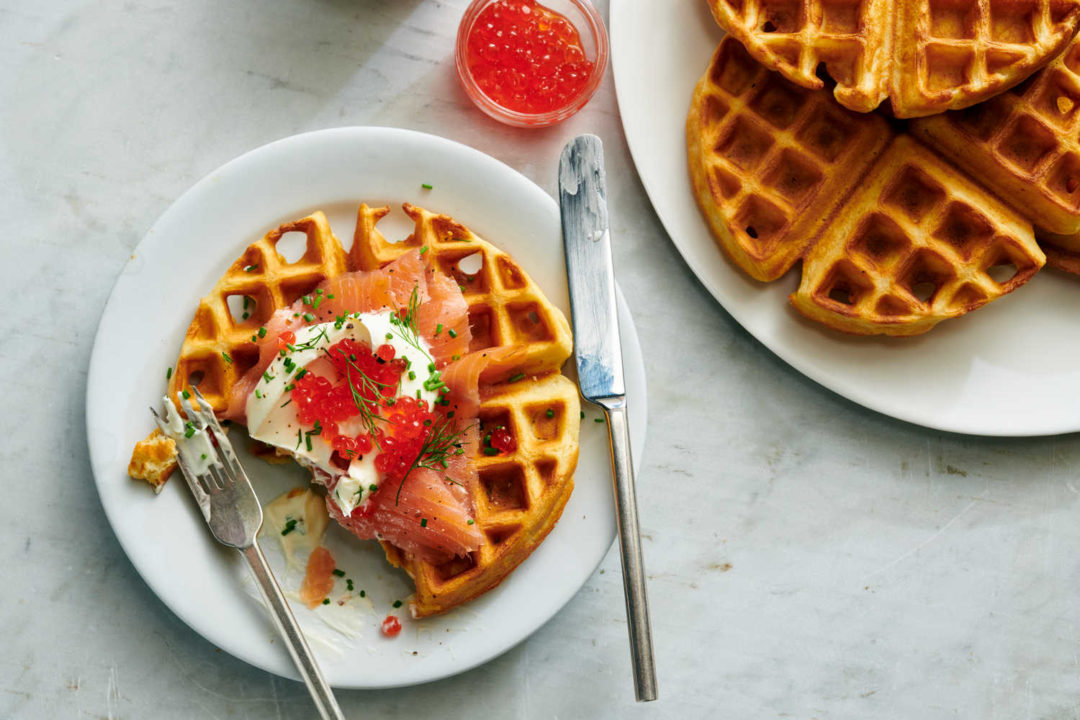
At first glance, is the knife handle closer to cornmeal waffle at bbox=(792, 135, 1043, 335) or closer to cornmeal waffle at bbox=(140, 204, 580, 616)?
cornmeal waffle at bbox=(140, 204, 580, 616)

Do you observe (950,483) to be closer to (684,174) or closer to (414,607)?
(684,174)

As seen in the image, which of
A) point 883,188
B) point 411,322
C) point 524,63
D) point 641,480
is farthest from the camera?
point 641,480

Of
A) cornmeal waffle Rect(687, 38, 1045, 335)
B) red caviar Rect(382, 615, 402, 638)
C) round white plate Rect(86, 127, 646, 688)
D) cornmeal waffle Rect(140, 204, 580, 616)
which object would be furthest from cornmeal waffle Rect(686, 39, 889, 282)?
red caviar Rect(382, 615, 402, 638)

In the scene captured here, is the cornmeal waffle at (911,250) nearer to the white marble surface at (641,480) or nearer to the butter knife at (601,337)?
the white marble surface at (641,480)

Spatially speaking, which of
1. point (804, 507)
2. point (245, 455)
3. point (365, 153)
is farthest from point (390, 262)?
point (804, 507)

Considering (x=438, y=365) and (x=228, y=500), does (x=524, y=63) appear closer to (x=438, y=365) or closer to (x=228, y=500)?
(x=438, y=365)

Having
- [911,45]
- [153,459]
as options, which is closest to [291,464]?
[153,459]
